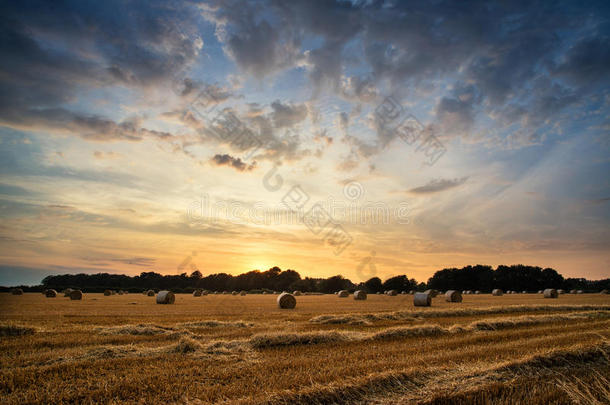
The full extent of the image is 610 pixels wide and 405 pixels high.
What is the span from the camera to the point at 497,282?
103 m

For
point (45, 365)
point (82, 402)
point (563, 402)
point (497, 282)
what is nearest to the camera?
point (82, 402)

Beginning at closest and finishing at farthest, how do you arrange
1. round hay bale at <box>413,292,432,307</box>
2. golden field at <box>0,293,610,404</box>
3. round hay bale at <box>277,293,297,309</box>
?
golden field at <box>0,293,610,404</box>
round hay bale at <box>277,293,297,309</box>
round hay bale at <box>413,292,432,307</box>

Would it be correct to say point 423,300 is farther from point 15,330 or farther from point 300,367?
point 15,330

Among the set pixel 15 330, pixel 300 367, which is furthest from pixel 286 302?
pixel 300 367

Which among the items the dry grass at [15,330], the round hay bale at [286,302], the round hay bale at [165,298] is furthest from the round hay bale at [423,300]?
the dry grass at [15,330]

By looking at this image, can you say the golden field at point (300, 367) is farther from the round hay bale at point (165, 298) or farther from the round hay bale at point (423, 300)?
the round hay bale at point (165, 298)

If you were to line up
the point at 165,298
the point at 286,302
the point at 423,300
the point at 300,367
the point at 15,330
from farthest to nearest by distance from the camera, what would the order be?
the point at 165,298, the point at 423,300, the point at 286,302, the point at 15,330, the point at 300,367

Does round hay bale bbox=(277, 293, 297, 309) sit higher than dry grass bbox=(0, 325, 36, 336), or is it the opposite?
dry grass bbox=(0, 325, 36, 336)

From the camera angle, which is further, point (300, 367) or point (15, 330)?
point (15, 330)

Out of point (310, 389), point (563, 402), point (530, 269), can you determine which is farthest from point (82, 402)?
point (530, 269)

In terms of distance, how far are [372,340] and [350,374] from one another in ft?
14.6

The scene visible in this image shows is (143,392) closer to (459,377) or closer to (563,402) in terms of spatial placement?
(459,377)

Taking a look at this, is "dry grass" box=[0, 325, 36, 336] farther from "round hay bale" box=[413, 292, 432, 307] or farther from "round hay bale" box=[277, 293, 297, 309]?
"round hay bale" box=[413, 292, 432, 307]

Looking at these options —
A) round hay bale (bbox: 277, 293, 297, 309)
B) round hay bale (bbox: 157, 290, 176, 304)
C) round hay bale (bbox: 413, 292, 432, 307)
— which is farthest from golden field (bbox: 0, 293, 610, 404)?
round hay bale (bbox: 157, 290, 176, 304)
